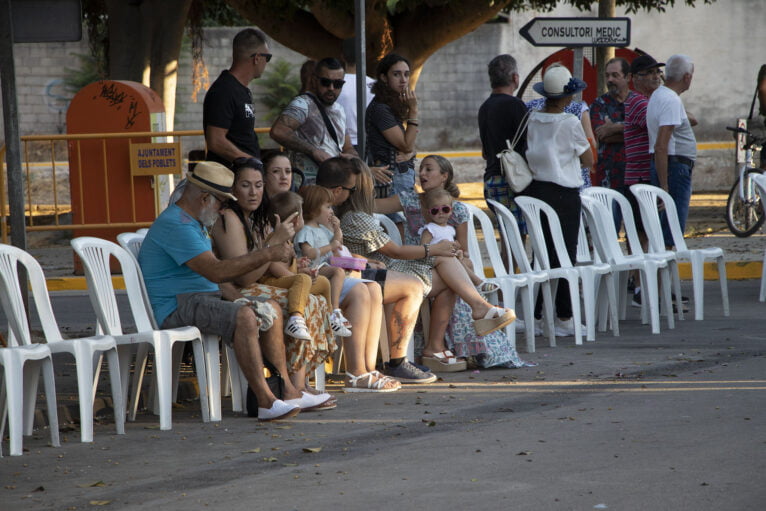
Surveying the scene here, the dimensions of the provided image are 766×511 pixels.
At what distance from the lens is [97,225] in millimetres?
13234

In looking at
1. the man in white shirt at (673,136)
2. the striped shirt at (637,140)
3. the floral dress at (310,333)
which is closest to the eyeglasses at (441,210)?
the floral dress at (310,333)

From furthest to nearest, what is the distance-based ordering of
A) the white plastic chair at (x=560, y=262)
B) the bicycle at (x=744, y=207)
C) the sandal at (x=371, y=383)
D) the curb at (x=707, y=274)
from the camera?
the bicycle at (x=744, y=207), the curb at (x=707, y=274), the white plastic chair at (x=560, y=262), the sandal at (x=371, y=383)

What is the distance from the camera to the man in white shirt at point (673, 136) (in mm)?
9797

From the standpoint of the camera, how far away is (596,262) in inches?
366

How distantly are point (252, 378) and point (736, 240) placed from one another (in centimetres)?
975

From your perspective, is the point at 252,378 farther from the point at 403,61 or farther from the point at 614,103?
the point at 614,103

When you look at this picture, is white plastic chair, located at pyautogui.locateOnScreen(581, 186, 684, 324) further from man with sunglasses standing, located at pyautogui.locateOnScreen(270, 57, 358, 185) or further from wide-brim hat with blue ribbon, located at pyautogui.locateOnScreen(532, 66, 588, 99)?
man with sunglasses standing, located at pyautogui.locateOnScreen(270, 57, 358, 185)

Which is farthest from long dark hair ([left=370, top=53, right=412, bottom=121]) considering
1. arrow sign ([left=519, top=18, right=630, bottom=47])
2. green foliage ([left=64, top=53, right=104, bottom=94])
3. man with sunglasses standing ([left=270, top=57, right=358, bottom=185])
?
green foliage ([left=64, top=53, right=104, bottom=94])

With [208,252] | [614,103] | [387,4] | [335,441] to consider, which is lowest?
[335,441]

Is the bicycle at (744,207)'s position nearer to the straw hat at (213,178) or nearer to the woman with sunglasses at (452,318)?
the woman with sunglasses at (452,318)

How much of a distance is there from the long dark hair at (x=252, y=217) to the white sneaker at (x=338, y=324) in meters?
0.58

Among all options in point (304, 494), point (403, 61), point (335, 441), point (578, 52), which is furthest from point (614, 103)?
point (304, 494)

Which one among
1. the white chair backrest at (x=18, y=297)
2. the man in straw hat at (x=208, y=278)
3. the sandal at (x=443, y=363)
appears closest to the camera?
the white chair backrest at (x=18, y=297)

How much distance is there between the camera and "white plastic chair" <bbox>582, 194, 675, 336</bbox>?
9.25 metres
